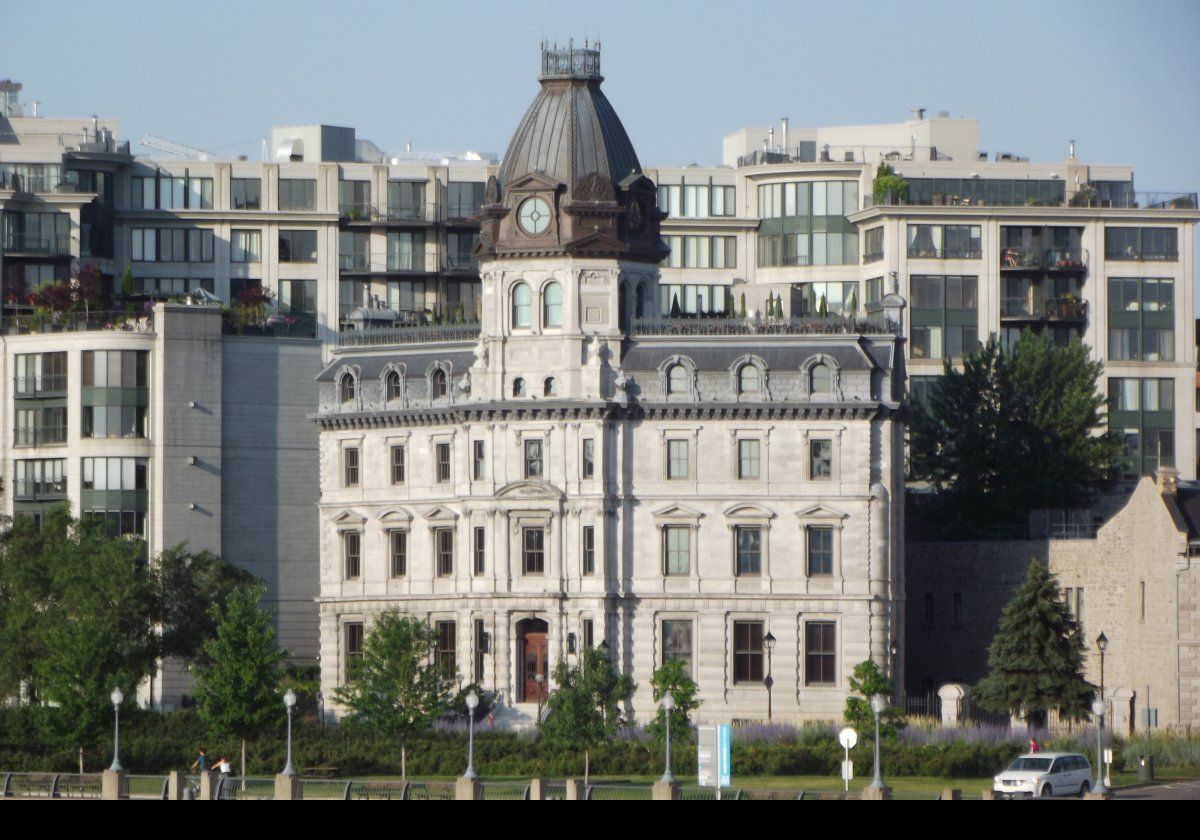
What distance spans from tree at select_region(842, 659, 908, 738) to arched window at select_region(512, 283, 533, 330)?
1836 cm

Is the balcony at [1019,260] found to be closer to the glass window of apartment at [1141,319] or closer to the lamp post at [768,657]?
the glass window of apartment at [1141,319]

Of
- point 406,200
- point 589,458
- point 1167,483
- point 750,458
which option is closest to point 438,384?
point 589,458

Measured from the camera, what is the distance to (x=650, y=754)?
106625 millimetres

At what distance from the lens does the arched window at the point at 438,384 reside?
123250 millimetres

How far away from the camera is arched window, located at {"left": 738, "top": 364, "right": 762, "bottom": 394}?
391ft

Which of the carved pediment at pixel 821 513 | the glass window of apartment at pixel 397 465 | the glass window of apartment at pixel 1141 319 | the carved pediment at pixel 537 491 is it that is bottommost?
the carved pediment at pixel 821 513

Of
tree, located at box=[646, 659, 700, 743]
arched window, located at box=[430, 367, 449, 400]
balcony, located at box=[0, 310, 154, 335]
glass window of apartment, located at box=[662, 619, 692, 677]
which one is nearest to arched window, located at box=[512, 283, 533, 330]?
arched window, located at box=[430, 367, 449, 400]

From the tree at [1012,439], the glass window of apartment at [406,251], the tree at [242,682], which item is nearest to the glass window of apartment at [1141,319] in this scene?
the tree at [1012,439]

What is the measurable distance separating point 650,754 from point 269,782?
16.8 meters

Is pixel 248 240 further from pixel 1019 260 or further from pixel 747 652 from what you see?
pixel 747 652

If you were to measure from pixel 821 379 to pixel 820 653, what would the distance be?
10.2 metres

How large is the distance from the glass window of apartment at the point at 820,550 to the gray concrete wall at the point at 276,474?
2497 cm

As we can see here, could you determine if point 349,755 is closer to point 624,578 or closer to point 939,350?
point 624,578

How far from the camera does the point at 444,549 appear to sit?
4843 inches
